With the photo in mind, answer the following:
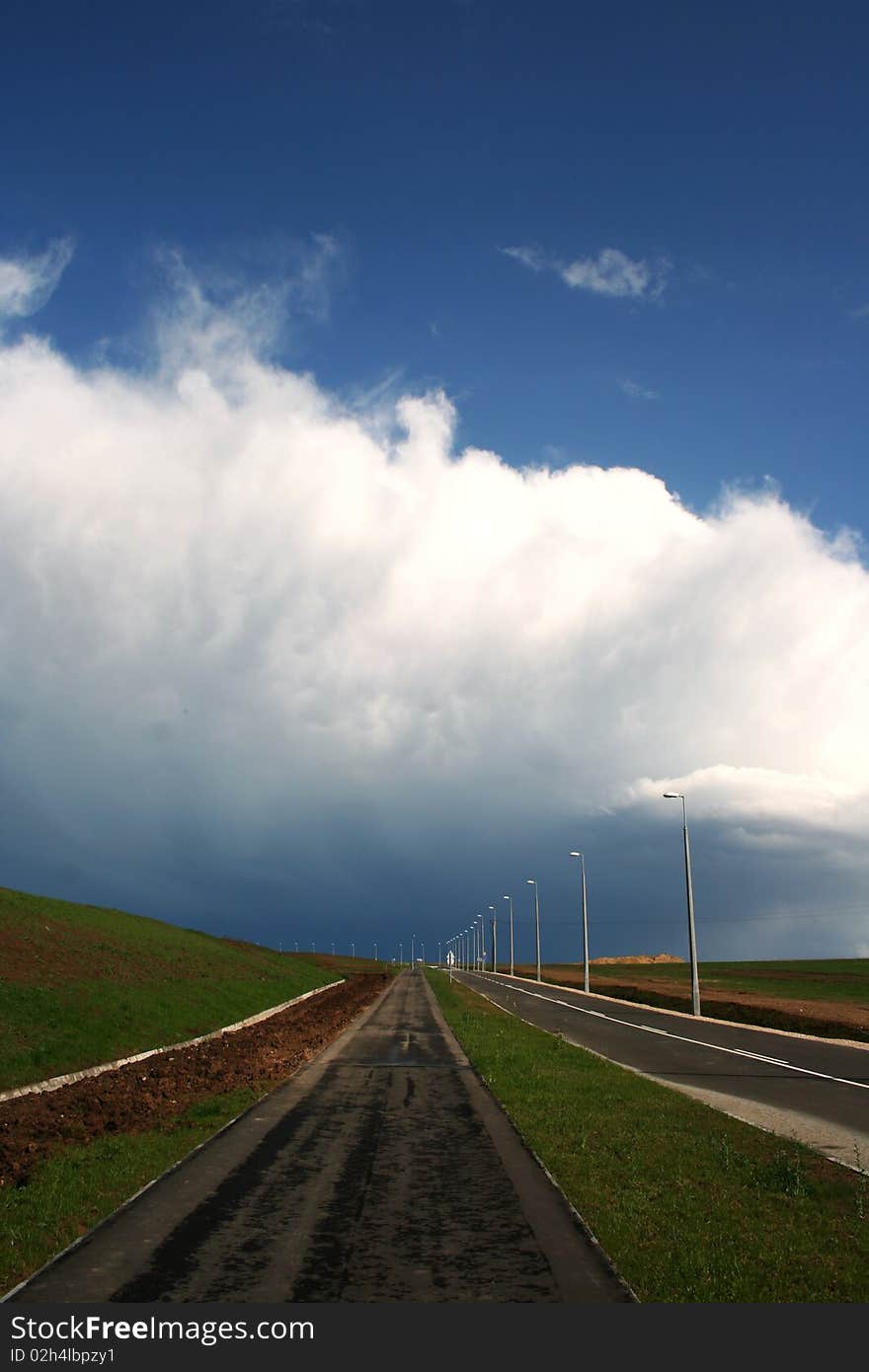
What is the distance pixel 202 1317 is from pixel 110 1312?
79cm

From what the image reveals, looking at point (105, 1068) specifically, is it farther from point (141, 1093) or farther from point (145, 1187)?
point (145, 1187)

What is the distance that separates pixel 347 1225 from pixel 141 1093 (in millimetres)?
12033

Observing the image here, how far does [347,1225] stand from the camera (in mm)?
10234

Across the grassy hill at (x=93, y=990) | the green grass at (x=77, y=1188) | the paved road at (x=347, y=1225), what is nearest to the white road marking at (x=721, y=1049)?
the paved road at (x=347, y=1225)

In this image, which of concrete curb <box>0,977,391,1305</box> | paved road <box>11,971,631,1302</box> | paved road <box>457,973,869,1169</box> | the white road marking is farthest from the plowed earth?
the white road marking

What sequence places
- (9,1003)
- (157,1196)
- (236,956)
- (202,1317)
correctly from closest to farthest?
(202,1317) → (157,1196) → (9,1003) → (236,956)

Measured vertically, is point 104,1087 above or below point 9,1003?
below

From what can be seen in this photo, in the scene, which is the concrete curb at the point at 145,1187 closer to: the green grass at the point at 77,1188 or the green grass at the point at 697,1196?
the green grass at the point at 77,1188

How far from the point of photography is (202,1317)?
7.57 metres

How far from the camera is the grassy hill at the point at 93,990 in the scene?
23.5 m

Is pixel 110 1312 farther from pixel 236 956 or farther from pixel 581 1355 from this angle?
pixel 236 956

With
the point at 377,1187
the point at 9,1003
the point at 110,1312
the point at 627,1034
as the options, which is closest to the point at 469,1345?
the point at 110,1312

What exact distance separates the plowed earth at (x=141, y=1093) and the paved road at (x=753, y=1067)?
10066 millimetres

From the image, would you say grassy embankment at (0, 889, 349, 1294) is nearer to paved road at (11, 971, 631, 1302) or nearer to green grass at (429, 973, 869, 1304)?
paved road at (11, 971, 631, 1302)
